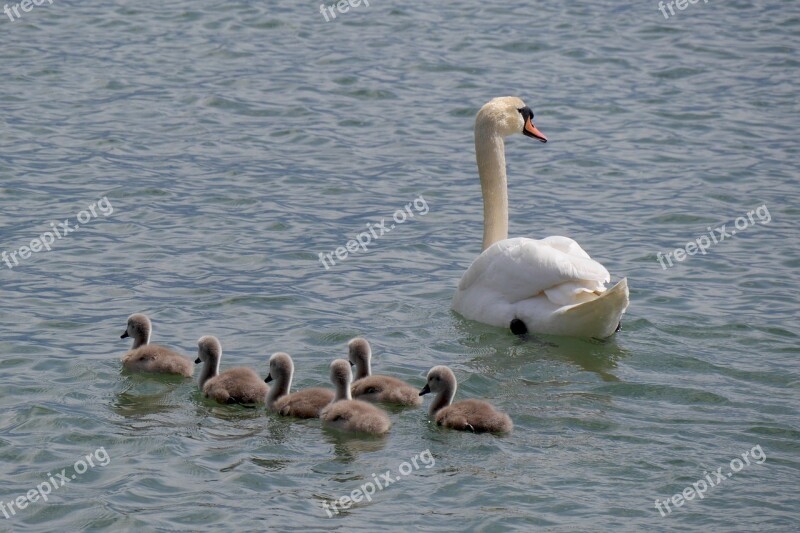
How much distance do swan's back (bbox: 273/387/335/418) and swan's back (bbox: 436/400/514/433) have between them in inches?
34.1

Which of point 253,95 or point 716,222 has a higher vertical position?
point 253,95

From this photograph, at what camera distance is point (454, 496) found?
8.49 meters

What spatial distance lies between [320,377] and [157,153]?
21.5ft

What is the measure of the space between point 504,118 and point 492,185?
2.17 feet

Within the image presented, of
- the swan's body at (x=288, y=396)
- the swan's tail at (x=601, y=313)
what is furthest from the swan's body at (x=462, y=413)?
the swan's tail at (x=601, y=313)

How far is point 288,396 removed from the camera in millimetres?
9711

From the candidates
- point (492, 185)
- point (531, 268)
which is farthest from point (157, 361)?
point (492, 185)

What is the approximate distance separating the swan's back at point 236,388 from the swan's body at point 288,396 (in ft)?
0.29

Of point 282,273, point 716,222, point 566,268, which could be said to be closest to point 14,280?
point 282,273

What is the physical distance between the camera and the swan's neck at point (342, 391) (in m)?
9.66

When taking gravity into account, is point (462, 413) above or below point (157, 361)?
below

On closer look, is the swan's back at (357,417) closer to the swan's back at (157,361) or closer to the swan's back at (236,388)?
the swan's back at (236,388)

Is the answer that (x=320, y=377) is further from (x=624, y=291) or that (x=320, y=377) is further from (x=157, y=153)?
(x=157, y=153)

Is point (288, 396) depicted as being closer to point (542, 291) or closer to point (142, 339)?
point (142, 339)
